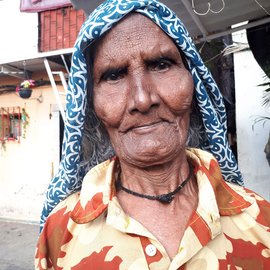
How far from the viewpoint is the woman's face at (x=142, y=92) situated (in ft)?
3.63

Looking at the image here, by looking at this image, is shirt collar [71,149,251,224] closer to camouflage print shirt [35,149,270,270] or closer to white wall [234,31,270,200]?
camouflage print shirt [35,149,270,270]

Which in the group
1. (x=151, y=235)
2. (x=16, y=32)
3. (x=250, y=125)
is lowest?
(x=250, y=125)

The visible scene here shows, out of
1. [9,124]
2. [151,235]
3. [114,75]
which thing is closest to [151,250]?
[151,235]

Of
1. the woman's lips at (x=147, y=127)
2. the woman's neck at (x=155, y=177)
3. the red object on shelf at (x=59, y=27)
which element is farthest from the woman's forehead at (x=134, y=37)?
the red object on shelf at (x=59, y=27)

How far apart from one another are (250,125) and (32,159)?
4766mm

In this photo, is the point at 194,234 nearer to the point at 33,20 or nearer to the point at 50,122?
the point at 50,122

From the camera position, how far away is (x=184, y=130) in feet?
3.87

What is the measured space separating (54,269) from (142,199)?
46cm

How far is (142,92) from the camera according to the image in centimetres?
109

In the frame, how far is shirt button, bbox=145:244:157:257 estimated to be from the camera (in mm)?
1036

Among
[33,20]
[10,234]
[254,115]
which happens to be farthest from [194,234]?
[33,20]

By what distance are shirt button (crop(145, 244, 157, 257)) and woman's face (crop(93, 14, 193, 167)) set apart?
29cm

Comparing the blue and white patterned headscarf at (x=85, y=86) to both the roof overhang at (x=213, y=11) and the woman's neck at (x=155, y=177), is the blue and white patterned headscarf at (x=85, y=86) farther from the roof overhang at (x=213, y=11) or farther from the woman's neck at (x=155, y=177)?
the roof overhang at (x=213, y=11)

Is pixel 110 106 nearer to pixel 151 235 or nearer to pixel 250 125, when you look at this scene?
pixel 151 235
